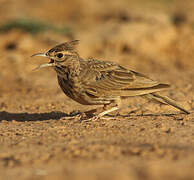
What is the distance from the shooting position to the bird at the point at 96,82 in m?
7.00

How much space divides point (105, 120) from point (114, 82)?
0.72 metres

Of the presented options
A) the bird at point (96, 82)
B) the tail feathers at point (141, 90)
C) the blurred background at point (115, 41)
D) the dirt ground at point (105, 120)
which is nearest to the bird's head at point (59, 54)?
the bird at point (96, 82)

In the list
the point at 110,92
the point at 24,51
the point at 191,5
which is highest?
the point at 191,5

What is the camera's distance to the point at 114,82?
718cm

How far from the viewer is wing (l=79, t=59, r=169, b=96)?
7055 mm

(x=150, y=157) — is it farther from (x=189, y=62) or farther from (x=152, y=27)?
(x=152, y=27)

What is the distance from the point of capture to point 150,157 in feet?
14.9

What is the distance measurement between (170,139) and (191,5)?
66.3 ft

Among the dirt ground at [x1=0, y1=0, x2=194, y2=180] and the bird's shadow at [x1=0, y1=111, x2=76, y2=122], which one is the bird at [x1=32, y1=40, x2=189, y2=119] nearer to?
the dirt ground at [x1=0, y1=0, x2=194, y2=180]

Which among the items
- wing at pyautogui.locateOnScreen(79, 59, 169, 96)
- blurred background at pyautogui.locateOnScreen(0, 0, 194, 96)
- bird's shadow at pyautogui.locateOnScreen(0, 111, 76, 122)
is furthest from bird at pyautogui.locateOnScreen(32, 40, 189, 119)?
blurred background at pyautogui.locateOnScreen(0, 0, 194, 96)

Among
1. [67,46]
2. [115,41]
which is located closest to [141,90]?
[67,46]

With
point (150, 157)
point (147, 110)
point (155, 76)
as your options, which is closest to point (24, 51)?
point (155, 76)

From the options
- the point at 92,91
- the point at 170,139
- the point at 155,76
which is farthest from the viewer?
the point at 155,76

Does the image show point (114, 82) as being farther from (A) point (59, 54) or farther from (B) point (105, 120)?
(A) point (59, 54)
